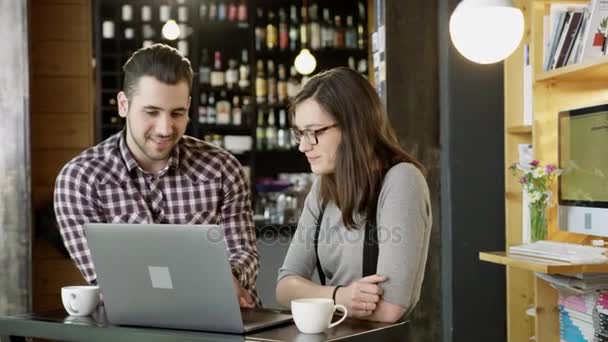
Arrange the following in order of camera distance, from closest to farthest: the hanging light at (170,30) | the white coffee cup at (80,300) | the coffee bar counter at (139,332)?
1. the coffee bar counter at (139,332)
2. the white coffee cup at (80,300)
3. the hanging light at (170,30)

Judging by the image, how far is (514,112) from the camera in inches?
153

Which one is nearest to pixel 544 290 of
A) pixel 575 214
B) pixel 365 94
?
pixel 575 214

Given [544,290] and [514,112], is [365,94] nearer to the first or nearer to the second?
[544,290]

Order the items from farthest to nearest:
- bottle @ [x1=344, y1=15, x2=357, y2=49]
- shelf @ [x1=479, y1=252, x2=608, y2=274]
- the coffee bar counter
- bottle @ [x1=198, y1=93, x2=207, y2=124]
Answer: bottle @ [x1=344, y1=15, x2=357, y2=49], bottle @ [x1=198, y1=93, x2=207, y2=124], shelf @ [x1=479, y1=252, x2=608, y2=274], the coffee bar counter

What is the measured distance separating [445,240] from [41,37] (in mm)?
3090

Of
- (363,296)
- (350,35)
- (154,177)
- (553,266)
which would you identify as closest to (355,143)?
(363,296)

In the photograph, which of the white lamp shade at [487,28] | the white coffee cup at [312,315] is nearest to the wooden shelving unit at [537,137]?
the white lamp shade at [487,28]

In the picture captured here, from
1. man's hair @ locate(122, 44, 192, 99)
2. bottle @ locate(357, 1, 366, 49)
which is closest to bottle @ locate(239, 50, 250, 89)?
bottle @ locate(357, 1, 366, 49)

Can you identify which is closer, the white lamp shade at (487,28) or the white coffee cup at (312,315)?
the white coffee cup at (312,315)

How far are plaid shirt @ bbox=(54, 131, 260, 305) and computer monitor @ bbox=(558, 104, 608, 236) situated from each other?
1.44 m

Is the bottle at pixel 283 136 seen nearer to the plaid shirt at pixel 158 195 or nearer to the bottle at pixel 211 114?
the bottle at pixel 211 114

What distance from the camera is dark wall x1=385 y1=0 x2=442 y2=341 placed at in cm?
383

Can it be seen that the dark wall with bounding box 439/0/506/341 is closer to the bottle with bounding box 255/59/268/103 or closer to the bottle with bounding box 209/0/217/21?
the bottle with bounding box 255/59/268/103

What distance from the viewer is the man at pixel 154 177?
94.7 inches
